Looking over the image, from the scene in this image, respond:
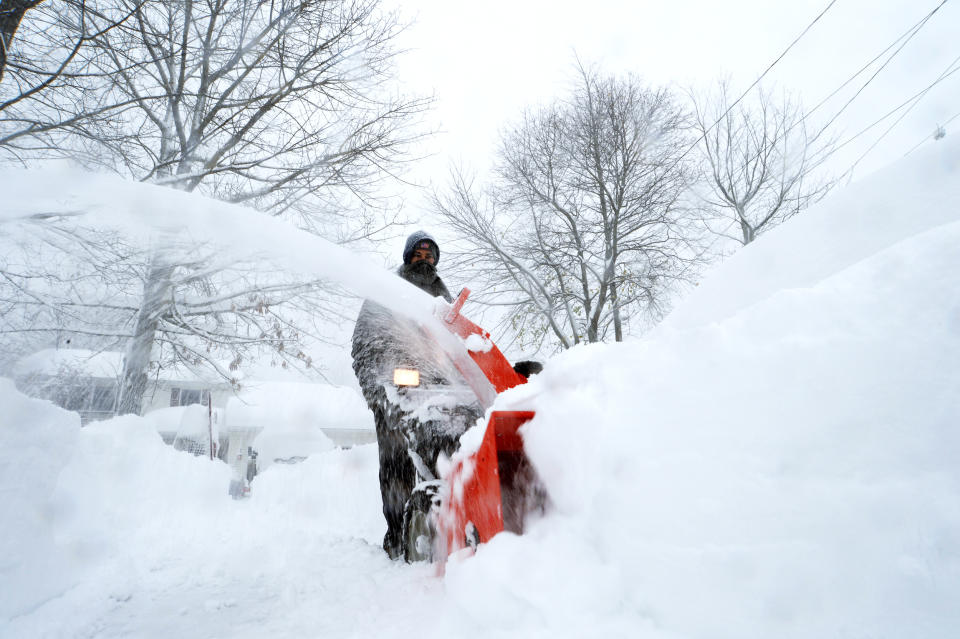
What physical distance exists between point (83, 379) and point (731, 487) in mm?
7621

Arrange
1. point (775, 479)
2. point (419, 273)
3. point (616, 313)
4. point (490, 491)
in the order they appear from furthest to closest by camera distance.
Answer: point (616, 313), point (419, 273), point (490, 491), point (775, 479)

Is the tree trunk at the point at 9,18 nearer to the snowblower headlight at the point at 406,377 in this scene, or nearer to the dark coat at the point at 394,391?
the dark coat at the point at 394,391

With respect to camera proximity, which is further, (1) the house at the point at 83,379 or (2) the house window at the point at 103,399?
(2) the house window at the point at 103,399

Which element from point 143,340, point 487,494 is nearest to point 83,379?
point 143,340

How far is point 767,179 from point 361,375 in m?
12.4

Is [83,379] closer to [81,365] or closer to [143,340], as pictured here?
[81,365]

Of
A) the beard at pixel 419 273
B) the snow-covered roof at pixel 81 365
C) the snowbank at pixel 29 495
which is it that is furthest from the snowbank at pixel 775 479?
the snow-covered roof at pixel 81 365

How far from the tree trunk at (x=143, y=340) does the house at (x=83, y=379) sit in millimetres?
114

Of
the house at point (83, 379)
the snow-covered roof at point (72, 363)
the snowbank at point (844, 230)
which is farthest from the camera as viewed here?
the house at point (83, 379)

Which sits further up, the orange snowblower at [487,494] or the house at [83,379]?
the house at [83,379]

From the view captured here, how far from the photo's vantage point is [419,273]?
14.9 ft

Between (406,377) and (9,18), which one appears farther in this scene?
(9,18)

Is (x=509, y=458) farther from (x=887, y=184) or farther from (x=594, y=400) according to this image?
(x=887, y=184)

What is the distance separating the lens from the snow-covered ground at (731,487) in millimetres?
938
